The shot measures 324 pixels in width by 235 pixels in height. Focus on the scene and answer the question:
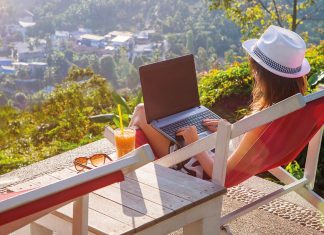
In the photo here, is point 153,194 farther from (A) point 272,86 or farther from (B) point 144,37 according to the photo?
(B) point 144,37

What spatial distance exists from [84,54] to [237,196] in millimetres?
10649

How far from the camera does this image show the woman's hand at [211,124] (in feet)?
10.7

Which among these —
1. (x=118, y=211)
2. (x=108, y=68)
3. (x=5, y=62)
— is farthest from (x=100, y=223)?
(x=5, y=62)

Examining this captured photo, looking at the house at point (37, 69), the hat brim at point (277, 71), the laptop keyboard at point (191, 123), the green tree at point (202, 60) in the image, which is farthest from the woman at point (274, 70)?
the house at point (37, 69)

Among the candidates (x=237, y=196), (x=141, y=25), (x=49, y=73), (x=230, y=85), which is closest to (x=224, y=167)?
(x=237, y=196)

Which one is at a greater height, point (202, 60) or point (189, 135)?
point (189, 135)

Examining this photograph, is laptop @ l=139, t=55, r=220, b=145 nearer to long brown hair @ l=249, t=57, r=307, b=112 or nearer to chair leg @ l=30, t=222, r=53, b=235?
long brown hair @ l=249, t=57, r=307, b=112

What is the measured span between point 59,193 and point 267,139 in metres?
1.28

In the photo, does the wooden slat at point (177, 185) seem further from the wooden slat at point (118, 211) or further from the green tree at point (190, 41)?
the green tree at point (190, 41)

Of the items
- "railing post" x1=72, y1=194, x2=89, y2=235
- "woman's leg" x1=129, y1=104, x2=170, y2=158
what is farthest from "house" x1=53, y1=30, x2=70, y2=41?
"railing post" x1=72, y1=194, x2=89, y2=235

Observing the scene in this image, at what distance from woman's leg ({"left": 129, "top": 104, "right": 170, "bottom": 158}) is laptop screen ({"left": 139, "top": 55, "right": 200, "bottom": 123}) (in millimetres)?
71

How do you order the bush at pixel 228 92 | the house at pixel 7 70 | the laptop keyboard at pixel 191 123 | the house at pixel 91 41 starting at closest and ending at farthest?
the laptop keyboard at pixel 191 123
the bush at pixel 228 92
the house at pixel 7 70
the house at pixel 91 41

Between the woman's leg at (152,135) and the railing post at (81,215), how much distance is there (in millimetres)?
1169

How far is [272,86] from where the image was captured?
2.87m
